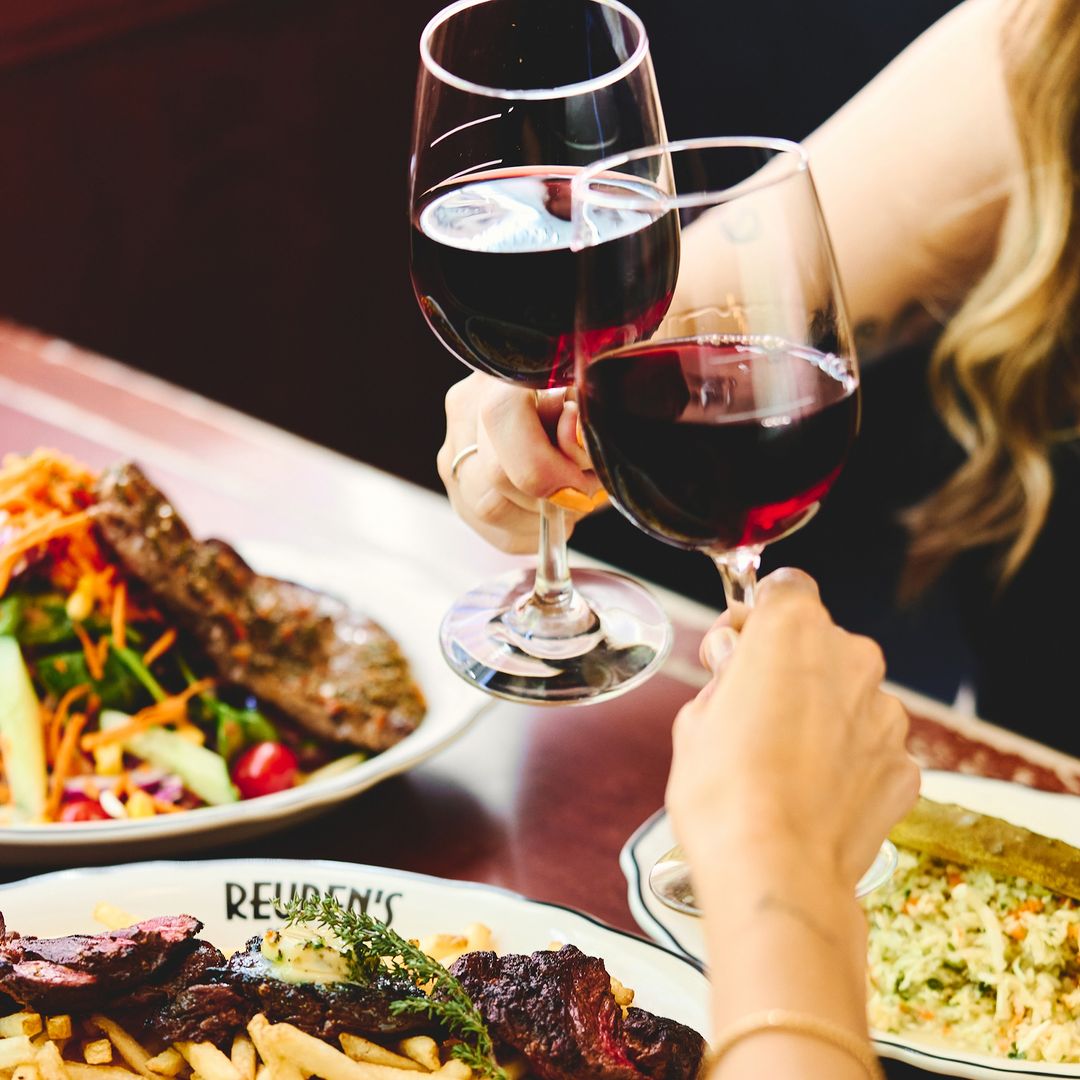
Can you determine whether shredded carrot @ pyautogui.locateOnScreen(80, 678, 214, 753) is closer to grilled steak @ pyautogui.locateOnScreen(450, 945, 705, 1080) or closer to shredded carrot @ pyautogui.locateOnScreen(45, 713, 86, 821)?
shredded carrot @ pyautogui.locateOnScreen(45, 713, 86, 821)

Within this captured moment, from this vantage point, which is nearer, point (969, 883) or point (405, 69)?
point (969, 883)

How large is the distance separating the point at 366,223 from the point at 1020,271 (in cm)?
263

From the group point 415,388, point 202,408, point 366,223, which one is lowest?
point 415,388

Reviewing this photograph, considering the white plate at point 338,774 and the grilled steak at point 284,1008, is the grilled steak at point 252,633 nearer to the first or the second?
the white plate at point 338,774

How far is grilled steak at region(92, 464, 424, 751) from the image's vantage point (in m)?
1.42

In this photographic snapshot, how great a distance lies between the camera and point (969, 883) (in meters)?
1.14

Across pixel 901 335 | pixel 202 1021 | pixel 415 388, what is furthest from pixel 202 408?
pixel 415 388

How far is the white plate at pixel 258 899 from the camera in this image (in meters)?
1.09

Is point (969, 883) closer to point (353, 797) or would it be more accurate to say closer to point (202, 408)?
point (353, 797)

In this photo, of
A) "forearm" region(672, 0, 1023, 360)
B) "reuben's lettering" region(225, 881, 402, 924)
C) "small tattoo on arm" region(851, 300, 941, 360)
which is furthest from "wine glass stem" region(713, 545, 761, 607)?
"small tattoo on arm" region(851, 300, 941, 360)

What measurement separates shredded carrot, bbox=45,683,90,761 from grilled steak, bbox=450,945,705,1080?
0.64 metres

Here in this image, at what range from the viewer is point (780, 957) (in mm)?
625

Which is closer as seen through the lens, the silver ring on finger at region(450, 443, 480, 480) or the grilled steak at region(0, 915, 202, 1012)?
the grilled steak at region(0, 915, 202, 1012)

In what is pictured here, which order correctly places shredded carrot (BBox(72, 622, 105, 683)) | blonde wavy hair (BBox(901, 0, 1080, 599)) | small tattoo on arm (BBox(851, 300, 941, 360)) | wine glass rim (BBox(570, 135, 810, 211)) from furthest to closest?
small tattoo on arm (BBox(851, 300, 941, 360)) < blonde wavy hair (BBox(901, 0, 1080, 599)) < shredded carrot (BBox(72, 622, 105, 683)) < wine glass rim (BBox(570, 135, 810, 211))
